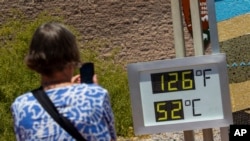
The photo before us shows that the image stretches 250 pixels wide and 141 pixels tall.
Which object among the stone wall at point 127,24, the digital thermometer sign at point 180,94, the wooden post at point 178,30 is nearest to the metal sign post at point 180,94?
the digital thermometer sign at point 180,94

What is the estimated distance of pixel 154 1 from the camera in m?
19.0

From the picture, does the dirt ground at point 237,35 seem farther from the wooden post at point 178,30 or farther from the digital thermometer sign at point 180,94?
the digital thermometer sign at point 180,94

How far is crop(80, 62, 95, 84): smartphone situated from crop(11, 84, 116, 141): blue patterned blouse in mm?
84

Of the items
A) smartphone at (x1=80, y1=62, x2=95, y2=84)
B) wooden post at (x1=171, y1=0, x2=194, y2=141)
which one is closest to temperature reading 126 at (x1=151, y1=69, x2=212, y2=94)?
wooden post at (x1=171, y1=0, x2=194, y2=141)

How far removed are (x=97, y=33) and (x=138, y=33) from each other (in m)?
1.11

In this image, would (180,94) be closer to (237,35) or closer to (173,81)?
(173,81)

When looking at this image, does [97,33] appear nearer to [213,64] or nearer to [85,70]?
[213,64]

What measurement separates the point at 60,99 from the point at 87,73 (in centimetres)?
23

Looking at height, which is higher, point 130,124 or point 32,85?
point 32,85

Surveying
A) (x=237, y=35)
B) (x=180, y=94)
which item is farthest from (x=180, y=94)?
(x=237, y=35)

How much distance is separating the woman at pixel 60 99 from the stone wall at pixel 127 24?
15186mm

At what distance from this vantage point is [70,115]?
3.29 meters

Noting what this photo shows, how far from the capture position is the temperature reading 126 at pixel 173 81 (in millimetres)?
6324

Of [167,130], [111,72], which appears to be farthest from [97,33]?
[167,130]
